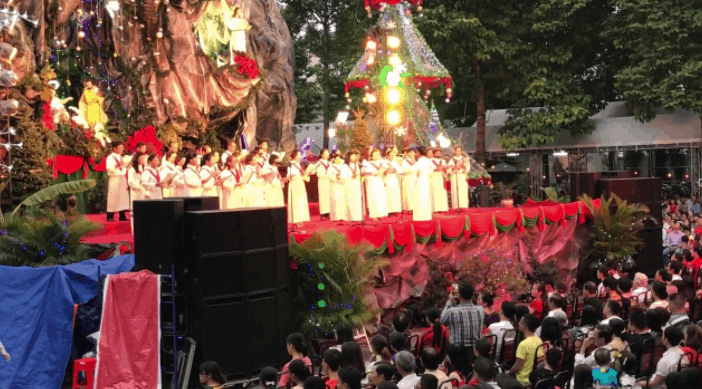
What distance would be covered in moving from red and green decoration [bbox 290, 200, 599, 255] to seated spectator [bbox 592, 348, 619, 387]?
6049mm

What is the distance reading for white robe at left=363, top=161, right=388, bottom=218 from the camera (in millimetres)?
18375

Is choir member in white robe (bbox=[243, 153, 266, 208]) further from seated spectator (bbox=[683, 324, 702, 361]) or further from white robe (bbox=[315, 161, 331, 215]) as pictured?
seated spectator (bbox=[683, 324, 702, 361])

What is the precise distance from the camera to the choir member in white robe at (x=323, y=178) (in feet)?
59.7

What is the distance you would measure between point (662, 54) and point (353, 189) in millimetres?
15878

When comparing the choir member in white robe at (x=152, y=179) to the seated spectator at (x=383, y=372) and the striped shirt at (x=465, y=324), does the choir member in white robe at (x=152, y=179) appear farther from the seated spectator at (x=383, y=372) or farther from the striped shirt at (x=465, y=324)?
the seated spectator at (x=383, y=372)

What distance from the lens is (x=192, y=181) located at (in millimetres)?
16281

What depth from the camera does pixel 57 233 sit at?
12.6 metres

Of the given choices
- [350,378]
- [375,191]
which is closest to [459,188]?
[375,191]

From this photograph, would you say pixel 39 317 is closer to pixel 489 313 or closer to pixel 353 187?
pixel 489 313

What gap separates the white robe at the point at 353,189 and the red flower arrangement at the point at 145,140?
180 inches

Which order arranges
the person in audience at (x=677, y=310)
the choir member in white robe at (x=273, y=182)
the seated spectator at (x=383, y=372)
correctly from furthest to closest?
the choir member in white robe at (x=273, y=182), the person in audience at (x=677, y=310), the seated spectator at (x=383, y=372)

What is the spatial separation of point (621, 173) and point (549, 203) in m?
3.75

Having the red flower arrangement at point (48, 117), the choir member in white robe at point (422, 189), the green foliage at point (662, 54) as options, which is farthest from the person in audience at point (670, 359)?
the green foliage at point (662, 54)

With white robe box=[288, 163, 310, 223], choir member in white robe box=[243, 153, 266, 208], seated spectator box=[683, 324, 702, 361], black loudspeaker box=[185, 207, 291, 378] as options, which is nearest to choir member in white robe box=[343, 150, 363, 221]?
white robe box=[288, 163, 310, 223]
